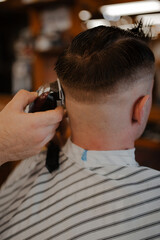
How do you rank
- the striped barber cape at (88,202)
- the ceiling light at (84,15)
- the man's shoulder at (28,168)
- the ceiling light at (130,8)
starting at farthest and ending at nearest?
the ceiling light at (84,15)
the ceiling light at (130,8)
the man's shoulder at (28,168)
the striped barber cape at (88,202)

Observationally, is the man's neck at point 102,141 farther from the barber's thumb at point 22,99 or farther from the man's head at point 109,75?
the barber's thumb at point 22,99

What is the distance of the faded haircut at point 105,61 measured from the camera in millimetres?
893

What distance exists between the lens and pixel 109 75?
897 millimetres

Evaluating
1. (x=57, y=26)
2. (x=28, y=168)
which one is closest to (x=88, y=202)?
(x=28, y=168)

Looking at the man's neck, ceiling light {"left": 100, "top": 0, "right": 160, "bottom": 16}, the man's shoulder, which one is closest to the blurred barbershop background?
ceiling light {"left": 100, "top": 0, "right": 160, "bottom": 16}

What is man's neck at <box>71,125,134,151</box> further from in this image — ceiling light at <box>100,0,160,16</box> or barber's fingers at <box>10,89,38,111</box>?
ceiling light at <box>100,0,160,16</box>

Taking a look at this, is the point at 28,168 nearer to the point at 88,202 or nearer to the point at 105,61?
the point at 88,202

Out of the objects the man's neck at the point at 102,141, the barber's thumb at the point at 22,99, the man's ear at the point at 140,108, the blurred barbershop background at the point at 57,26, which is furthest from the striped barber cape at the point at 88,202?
the blurred barbershop background at the point at 57,26

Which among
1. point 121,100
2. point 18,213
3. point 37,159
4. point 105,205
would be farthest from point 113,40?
point 18,213

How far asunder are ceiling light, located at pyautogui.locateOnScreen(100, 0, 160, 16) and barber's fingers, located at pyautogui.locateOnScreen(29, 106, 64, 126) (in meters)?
3.06

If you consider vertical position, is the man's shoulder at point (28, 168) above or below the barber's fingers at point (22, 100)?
below

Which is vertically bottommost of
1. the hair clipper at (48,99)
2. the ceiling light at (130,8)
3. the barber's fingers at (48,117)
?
the barber's fingers at (48,117)

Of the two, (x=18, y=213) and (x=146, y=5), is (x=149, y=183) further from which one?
(x=146, y=5)

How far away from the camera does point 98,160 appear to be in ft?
3.40
